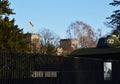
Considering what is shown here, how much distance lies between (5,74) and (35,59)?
2321mm

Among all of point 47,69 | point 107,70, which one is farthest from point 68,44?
point 47,69

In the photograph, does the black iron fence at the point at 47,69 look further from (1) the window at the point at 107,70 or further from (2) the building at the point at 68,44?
(2) the building at the point at 68,44

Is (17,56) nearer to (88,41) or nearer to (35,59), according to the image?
(35,59)

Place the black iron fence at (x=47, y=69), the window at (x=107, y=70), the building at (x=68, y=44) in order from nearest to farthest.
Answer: the black iron fence at (x=47, y=69) < the window at (x=107, y=70) < the building at (x=68, y=44)

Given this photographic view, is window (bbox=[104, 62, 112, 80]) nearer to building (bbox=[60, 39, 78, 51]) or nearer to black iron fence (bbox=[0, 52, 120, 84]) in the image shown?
black iron fence (bbox=[0, 52, 120, 84])

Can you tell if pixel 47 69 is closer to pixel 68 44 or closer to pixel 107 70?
pixel 107 70

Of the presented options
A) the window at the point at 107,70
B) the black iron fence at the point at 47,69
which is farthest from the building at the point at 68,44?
the black iron fence at the point at 47,69

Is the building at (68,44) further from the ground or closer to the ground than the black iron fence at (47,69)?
further from the ground

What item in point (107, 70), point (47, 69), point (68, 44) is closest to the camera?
point (47, 69)

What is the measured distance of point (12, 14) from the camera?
5081cm

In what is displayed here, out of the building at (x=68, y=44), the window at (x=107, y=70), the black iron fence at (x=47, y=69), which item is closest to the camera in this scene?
the black iron fence at (x=47, y=69)

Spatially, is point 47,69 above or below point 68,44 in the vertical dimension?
below

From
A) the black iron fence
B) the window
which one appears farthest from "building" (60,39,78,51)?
Result: the black iron fence

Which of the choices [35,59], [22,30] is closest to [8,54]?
[35,59]
